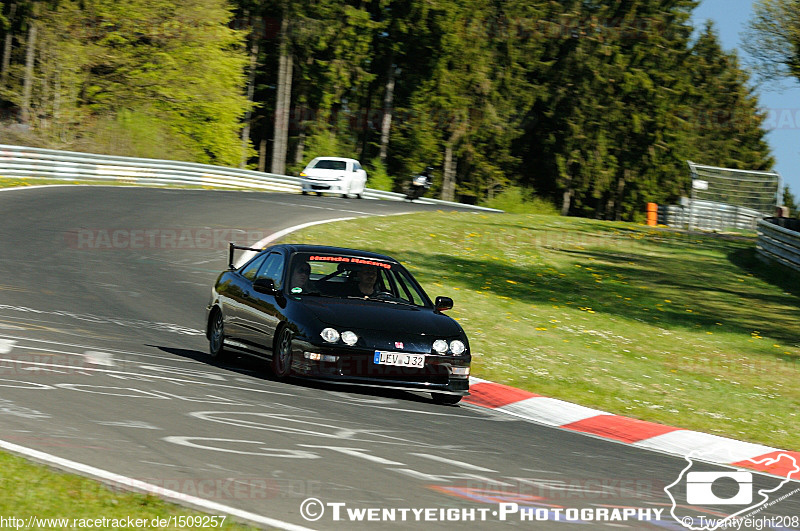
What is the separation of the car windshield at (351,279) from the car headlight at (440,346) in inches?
38.6

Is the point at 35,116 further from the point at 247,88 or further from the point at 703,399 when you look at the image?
the point at 703,399

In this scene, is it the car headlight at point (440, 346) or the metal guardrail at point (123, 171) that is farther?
the metal guardrail at point (123, 171)

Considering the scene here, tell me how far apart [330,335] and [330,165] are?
30497mm

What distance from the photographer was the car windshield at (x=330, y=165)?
3959 centimetres

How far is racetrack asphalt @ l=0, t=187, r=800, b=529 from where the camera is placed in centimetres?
574

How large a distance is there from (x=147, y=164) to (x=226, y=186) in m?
4.80

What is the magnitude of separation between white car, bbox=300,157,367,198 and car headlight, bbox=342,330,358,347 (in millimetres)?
29066

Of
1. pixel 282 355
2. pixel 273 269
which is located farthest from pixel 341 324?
pixel 273 269

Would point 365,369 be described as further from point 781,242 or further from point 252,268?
point 781,242

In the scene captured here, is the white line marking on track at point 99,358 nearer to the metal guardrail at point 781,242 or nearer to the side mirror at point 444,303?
the side mirror at point 444,303

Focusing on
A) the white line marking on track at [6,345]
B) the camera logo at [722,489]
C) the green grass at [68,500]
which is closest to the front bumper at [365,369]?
the camera logo at [722,489]

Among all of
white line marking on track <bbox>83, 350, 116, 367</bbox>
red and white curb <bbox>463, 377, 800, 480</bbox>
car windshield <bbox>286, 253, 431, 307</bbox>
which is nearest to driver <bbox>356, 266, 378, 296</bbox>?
car windshield <bbox>286, 253, 431, 307</bbox>

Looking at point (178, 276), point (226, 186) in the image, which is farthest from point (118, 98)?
point (178, 276)

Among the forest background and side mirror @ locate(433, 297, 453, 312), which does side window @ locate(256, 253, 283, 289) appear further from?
the forest background
